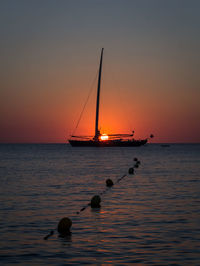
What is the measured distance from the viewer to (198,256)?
11.3 meters

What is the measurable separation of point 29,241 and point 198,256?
5.43 m

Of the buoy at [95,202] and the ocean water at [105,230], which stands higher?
the buoy at [95,202]

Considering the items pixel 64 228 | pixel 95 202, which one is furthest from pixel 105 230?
pixel 95 202

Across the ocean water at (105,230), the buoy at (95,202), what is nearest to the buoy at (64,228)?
the ocean water at (105,230)

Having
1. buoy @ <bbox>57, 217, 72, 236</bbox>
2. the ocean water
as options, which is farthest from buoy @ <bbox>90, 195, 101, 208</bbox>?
buoy @ <bbox>57, 217, 72, 236</bbox>

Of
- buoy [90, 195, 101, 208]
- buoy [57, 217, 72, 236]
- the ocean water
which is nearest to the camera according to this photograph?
the ocean water

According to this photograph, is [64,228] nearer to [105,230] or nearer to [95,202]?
[105,230]

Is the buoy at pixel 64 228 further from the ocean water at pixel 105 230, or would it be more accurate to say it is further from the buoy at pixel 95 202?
the buoy at pixel 95 202

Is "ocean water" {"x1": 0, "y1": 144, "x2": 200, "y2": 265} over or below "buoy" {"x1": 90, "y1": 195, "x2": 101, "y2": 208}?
below

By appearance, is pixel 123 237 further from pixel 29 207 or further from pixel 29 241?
pixel 29 207

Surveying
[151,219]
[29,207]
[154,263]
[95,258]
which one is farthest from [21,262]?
[29,207]

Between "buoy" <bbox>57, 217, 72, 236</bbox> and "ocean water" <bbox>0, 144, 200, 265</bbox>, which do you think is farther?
"buoy" <bbox>57, 217, 72, 236</bbox>

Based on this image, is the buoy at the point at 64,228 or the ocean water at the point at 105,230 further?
Answer: the buoy at the point at 64,228

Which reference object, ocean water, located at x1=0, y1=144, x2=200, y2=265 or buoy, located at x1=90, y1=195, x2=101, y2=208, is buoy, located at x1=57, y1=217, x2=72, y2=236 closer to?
ocean water, located at x1=0, y1=144, x2=200, y2=265
